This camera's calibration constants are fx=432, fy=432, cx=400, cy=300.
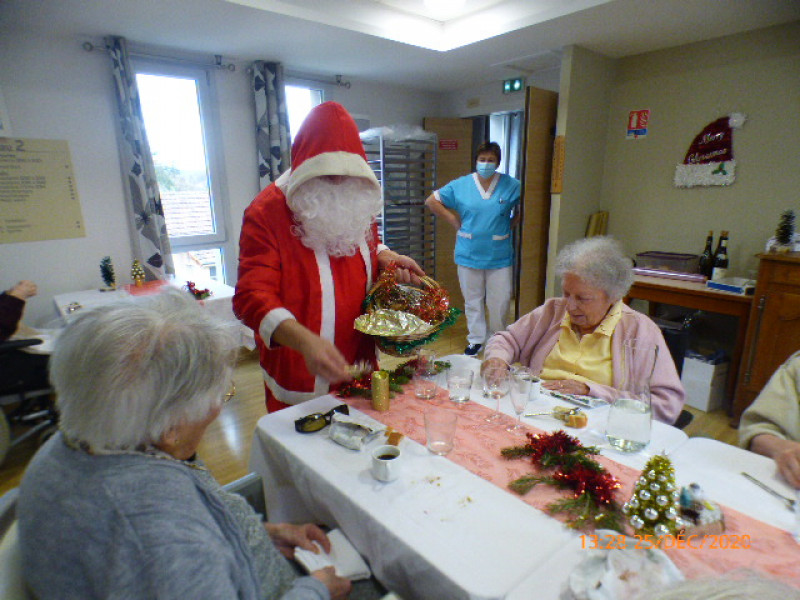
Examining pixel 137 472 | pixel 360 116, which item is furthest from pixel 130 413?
pixel 360 116

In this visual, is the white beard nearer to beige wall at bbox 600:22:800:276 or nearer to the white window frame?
beige wall at bbox 600:22:800:276

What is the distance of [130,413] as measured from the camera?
69cm

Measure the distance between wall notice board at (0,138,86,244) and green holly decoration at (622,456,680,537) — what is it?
3.88 meters

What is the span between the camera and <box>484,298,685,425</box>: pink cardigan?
4.80ft

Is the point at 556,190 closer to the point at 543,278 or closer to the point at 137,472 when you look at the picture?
the point at 543,278

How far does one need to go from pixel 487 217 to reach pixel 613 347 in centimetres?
217

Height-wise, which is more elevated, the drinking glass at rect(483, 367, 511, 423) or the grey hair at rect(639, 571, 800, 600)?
the grey hair at rect(639, 571, 800, 600)

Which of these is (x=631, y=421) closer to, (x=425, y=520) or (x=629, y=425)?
(x=629, y=425)

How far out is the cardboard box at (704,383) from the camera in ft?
9.38

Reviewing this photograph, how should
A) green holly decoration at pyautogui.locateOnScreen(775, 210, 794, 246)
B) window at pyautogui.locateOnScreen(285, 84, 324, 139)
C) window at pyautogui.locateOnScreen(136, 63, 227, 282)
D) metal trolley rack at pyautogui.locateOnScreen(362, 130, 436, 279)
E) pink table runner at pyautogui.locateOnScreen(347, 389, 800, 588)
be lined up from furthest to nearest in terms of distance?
metal trolley rack at pyautogui.locateOnScreen(362, 130, 436, 279)
window at pyautogui.locateOnScreen(285, 84, 324, 139)
window at pyautogui.locateOnScreen(136, 63, 227, 282)
green holly decoration at pyautogui.locateOnScreen(775, 210, 794, 246)
pink table runner at pyautogui.locateOnScreen(347, 389, 800, 588)

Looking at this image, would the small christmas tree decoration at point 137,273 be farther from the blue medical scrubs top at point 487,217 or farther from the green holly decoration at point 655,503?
the green holly decoration at point 655,503

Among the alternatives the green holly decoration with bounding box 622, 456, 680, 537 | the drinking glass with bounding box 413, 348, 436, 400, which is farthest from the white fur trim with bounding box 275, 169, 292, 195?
the green holly decoration with bounding box 622, 456, 680, 537

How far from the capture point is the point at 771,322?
255 centimetres

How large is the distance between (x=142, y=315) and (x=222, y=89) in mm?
3664
